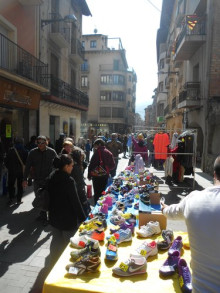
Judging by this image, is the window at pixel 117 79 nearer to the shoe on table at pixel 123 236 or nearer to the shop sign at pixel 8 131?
the shop sign at pixel 8 131

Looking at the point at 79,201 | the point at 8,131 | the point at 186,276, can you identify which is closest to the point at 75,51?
the point at 8,131

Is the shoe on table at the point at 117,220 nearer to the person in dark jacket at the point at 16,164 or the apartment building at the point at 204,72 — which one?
the person in dark jacket at the point at 16,164

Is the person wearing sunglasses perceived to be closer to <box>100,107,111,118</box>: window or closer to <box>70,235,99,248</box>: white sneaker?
<box>70,235,99,248</box>: white sneaker

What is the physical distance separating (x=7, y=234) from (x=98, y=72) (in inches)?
1654

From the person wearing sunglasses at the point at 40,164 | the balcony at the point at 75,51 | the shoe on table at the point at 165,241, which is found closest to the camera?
the shoe on table at the point at 165,241

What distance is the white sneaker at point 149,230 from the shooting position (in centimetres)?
329

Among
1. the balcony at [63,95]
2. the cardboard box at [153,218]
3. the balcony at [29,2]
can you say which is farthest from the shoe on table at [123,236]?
the balcony at [29,2]

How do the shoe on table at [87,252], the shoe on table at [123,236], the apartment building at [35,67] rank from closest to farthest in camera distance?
the shoe on table at [87,252], the shoe on table at [123,236], the apartment building at [35,67]

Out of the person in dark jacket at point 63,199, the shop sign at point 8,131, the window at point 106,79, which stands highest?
the window at point 106,79

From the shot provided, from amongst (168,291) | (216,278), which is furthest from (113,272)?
(216,278)

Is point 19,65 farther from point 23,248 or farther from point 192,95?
point 192,95

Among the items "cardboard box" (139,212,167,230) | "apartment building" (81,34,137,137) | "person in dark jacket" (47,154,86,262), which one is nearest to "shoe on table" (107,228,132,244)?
"cardboard box" (139,212,167,230)

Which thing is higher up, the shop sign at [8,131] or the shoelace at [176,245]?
the shop sign at [8,131]

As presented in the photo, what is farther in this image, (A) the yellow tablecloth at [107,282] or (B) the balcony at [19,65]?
(B) the balcony at [19,65]
